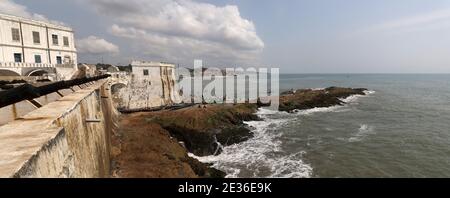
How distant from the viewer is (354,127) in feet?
103

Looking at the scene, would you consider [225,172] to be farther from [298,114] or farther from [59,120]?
[298,114]

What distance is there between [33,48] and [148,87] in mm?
15731

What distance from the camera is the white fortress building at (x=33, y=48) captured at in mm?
25391

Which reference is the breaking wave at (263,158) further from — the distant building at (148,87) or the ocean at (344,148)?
the distant building at (148,87)

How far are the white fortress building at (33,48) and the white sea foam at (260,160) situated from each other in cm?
1852

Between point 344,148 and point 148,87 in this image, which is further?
point 148,87

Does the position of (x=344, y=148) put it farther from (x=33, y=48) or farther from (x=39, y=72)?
(x=33, y=48)

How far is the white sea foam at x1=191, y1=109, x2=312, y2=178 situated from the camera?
18578 mm

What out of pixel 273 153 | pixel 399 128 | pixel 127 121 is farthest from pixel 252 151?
pixel 399 128

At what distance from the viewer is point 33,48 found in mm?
28734

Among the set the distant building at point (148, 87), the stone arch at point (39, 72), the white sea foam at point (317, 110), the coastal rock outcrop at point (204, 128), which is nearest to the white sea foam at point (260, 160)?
the coastal rock outcrop at point (204, 128)

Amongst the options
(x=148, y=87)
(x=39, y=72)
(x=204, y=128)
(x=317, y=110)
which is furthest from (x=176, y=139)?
(x=317, y=110)

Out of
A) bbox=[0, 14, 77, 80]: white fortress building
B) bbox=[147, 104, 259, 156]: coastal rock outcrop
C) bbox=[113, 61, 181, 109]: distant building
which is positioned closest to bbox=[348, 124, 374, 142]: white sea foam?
bbox=[147, 104, 259, 156]: coastal rock outcrop
